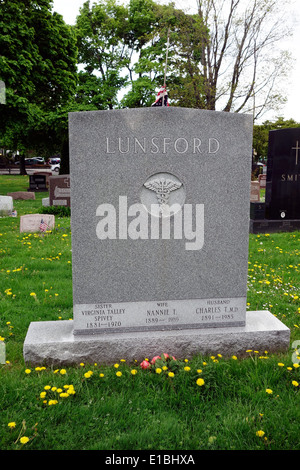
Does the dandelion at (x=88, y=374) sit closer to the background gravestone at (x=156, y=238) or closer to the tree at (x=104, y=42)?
the background gravestone at (x=156, y=238)

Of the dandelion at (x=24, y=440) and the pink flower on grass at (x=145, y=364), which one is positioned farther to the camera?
the pink flower on grass at (x=145, y=364)

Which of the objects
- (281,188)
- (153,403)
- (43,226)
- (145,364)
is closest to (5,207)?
(43,226)

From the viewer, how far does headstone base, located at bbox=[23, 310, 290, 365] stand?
11.3 ft

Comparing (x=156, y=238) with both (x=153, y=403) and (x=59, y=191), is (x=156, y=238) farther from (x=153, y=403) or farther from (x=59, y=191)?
(x=59, y=191)

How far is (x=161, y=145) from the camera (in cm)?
344

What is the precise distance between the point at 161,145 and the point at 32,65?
51.1 feet

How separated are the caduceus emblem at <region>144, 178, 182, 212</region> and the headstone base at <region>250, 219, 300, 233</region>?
6.63 m

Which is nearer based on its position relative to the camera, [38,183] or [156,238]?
[156,238]

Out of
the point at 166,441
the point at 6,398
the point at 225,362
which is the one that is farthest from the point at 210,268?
the point at 6,398

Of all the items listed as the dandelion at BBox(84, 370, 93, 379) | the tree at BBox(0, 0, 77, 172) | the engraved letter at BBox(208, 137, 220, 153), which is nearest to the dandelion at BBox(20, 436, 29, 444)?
the dandelion at BBox(84, 370, 93, 379)

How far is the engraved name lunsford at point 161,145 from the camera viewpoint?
11.1ft

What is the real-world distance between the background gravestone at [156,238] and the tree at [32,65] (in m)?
13.7

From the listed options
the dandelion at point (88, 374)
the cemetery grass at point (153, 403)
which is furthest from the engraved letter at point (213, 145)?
the dandelion at point (88, 374)

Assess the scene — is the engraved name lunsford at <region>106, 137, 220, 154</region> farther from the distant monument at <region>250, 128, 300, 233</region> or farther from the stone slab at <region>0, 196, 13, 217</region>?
the stone slab at <region>0, 196, 13, 217</region>
